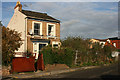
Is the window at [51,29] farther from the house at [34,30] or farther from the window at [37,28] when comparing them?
the window at [37,28]

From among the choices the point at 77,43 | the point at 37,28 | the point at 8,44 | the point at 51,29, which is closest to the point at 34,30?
the point at 37,28

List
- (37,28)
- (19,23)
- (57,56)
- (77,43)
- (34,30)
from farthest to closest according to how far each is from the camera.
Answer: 1. (19,23)
2. (37,28)
3. (34,30)
4. (77,43)
5. (57,56)

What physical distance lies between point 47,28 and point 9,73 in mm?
10300

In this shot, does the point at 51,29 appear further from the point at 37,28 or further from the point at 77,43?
the point at 77,43

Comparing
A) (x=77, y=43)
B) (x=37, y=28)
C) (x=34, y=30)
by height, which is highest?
(x=37, y=28)

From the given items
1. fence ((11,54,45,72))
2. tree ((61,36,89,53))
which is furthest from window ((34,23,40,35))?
fence ((11,54,45,72))

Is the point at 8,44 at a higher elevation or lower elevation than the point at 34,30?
lower

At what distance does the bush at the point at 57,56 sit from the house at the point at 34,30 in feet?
9.50

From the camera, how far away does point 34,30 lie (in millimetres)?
19891

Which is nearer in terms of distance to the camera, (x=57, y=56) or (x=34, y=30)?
(x=57, y=56)

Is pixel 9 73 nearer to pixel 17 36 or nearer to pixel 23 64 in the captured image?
pixel 23 64

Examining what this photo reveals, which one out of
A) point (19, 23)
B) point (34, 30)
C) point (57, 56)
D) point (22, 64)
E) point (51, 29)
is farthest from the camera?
point (51, 29)

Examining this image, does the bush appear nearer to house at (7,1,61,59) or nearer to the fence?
the fence

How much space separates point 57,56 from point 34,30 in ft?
21.4
